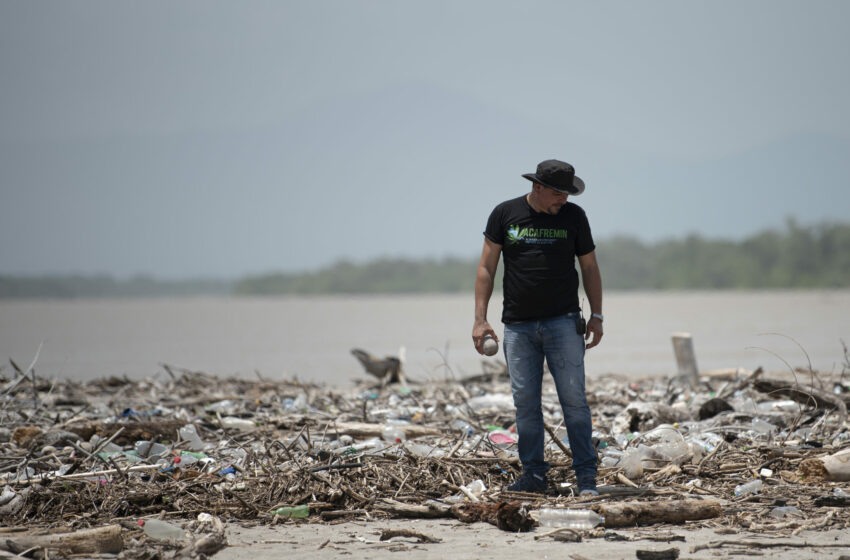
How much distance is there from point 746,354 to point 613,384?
30.3 ft

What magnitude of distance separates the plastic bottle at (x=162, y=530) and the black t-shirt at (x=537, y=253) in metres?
2.28

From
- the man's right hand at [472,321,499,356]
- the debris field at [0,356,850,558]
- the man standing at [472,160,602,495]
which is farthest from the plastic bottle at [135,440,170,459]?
the man standing at [472,160,602,495]

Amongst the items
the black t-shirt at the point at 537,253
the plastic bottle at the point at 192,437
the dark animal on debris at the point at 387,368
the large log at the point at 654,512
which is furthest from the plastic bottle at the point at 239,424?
the large log at the point at 654,512

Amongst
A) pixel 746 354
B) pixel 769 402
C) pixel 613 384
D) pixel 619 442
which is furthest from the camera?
pixel 746 354

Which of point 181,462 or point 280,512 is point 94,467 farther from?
point 280,512

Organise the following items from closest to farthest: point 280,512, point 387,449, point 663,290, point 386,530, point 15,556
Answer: point 15,556 → point 386,530 → point 280,512 → point 387,449 → point 663,290

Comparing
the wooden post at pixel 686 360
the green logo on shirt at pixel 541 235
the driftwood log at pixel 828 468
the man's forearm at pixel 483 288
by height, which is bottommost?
the driftwood log at pixel 828 468

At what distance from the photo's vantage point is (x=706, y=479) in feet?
18.9

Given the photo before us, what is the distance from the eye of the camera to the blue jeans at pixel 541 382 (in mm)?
5312

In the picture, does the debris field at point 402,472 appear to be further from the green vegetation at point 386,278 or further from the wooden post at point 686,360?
the green vegetation at point 386,278

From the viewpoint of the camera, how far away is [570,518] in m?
4.83

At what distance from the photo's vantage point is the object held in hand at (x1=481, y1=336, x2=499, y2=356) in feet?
17.6

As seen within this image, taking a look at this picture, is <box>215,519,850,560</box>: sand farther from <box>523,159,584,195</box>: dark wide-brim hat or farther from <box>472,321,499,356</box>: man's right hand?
<box>523,159,584,195</box>: dark wide-brim hat

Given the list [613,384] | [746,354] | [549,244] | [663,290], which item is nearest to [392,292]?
[663,290]
